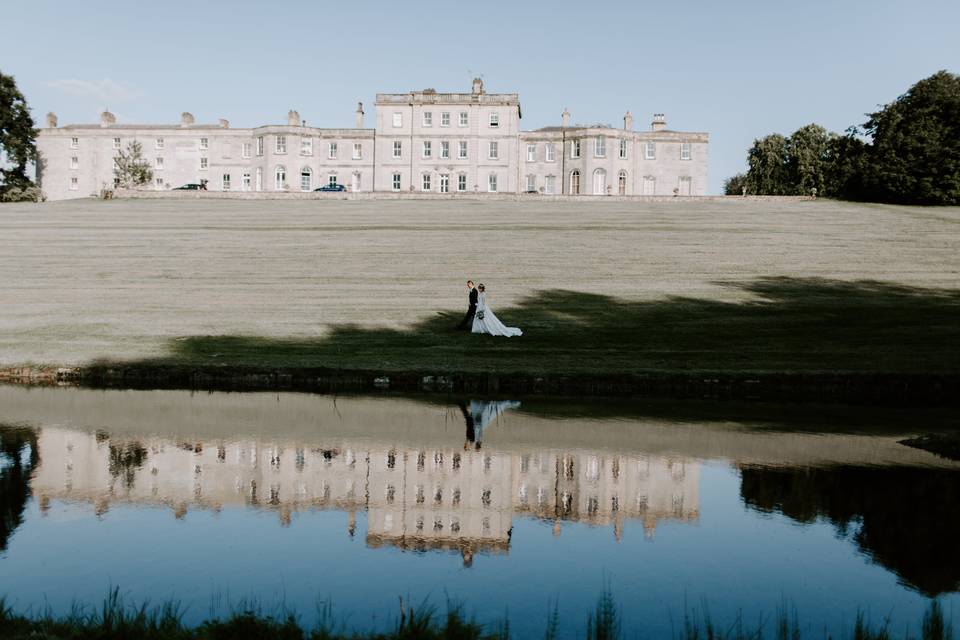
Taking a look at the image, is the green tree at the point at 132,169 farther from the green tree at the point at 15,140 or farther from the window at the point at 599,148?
the window at the point at 599,148

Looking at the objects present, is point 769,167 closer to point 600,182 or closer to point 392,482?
point 600,182

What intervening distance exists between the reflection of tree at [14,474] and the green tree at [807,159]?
106324mm

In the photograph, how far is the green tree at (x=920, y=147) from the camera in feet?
211

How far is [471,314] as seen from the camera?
30.8 metres

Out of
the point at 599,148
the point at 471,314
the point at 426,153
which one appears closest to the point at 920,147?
the point at 599,148

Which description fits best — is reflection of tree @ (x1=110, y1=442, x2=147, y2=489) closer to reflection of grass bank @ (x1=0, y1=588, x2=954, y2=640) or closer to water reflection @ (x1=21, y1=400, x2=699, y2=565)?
water reflection @ (x1=21, y1=400, x2=699, y2=565)

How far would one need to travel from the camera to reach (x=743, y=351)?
28.0 meters

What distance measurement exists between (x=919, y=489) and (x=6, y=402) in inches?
763

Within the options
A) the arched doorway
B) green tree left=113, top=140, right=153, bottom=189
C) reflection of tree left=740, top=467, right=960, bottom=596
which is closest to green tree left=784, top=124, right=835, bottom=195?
the arched doorway

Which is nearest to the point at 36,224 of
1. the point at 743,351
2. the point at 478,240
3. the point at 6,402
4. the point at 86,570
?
the point at 478,240

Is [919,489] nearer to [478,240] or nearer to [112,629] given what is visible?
[112,629]

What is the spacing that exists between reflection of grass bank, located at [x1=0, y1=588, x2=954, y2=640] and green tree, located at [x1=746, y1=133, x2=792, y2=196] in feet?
357

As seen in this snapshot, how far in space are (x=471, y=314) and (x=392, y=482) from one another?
18117 mm

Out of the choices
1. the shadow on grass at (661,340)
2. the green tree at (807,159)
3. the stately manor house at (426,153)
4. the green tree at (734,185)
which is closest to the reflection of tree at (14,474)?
the shadow on grass at (661,340)
